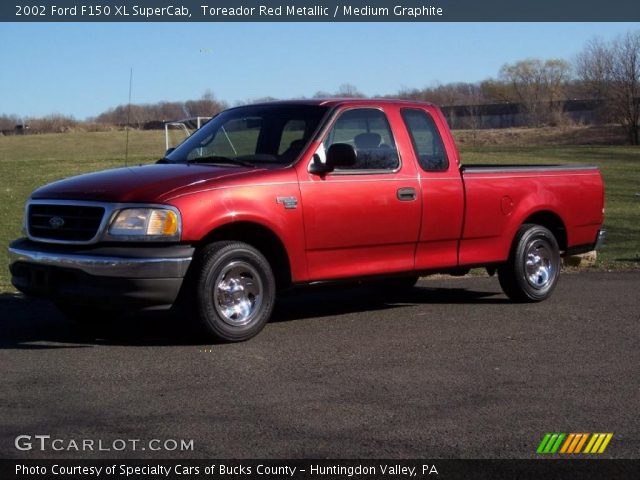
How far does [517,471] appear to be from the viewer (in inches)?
186

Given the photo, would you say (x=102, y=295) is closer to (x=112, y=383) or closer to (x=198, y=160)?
(x=112, y=383)

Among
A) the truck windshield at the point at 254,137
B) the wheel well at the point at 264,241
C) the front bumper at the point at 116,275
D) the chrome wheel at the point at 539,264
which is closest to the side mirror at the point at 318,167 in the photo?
the truck windshield at the point at 254,137

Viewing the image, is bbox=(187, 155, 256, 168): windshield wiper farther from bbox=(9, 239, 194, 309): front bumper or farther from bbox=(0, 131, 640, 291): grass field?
bbox=(0, 131, 640, 291): grass field

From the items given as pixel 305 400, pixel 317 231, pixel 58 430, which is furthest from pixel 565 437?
pixel 317 231

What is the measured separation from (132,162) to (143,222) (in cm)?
2565

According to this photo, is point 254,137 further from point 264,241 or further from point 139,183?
point 139,183

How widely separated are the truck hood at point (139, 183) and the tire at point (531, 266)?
3.05m

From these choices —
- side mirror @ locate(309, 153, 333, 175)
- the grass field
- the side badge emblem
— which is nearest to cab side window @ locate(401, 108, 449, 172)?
side mirror @ locate(309, 153, 333, 175)

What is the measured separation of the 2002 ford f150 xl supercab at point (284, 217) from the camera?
7.20 m

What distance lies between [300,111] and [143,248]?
2.17 m

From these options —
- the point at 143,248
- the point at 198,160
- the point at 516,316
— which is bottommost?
the point at 516,316

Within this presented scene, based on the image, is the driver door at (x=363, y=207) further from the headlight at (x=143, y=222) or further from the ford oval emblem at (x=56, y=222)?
the ford oval emblem at (x=56, y=222)

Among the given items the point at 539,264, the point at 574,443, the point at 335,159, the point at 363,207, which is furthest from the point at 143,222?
the point at 539,264

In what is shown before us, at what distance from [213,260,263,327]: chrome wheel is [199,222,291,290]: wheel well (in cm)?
29
